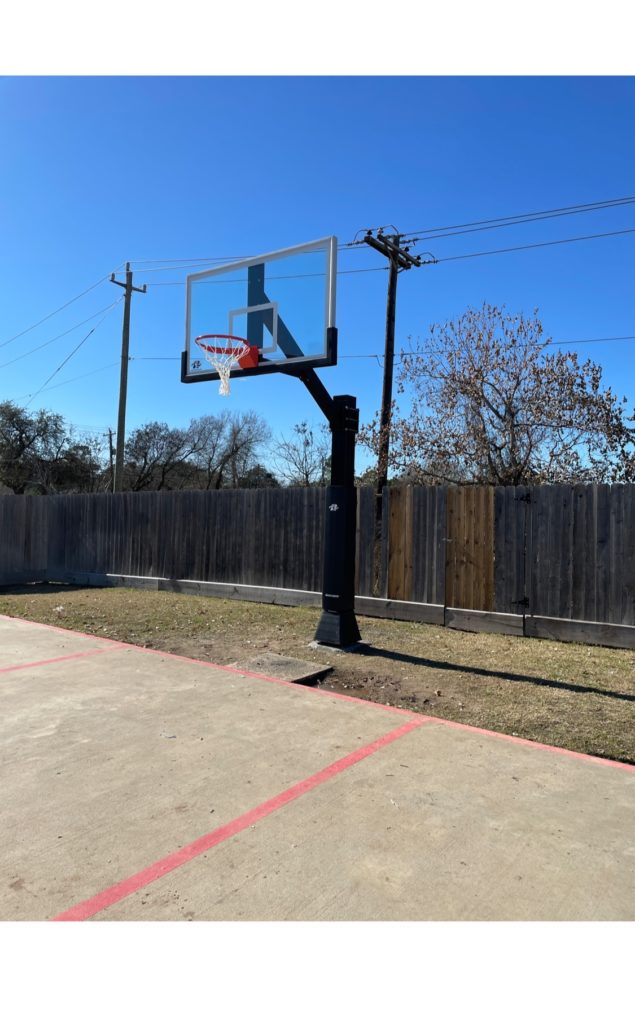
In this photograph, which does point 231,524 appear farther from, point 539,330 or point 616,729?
point 616,729

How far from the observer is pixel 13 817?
331 centimetres

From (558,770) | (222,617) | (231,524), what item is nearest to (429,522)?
(222,617)

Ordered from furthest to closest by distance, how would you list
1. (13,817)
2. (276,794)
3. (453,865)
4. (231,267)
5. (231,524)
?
(231,524) → (231,267) → (276,794) → (13,817) → (453,865)

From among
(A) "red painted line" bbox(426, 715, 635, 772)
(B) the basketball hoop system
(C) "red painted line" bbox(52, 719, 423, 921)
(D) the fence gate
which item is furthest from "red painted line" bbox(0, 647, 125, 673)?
(D) the fence gate

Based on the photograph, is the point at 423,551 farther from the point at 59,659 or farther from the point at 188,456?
the point at 188,456

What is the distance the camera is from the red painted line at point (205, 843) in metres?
2.58

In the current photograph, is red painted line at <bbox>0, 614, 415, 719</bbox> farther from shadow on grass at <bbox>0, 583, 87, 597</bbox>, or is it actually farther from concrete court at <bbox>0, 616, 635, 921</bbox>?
shadow on grass at <bbox>0, 583, 87, 597</bbox>

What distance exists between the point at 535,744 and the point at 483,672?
205cm

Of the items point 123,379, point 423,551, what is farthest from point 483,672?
point 123,379

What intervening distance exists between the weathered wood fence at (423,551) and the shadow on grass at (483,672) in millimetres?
2015

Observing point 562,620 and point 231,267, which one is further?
point 231,267

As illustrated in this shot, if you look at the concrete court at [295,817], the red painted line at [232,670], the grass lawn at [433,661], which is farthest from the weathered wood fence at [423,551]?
the concrete court at [295,817]

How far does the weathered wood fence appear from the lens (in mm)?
7840

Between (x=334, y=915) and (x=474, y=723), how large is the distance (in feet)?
8.66
